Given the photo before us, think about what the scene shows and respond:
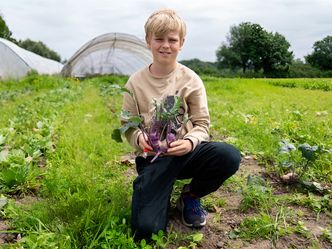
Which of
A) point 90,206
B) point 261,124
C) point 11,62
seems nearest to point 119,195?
point 90,206

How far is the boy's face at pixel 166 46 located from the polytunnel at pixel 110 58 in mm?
15911

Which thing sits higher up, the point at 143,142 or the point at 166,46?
the point at 166,46

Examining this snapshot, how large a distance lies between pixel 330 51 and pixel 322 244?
1019 inches

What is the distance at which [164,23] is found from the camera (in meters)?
2.21

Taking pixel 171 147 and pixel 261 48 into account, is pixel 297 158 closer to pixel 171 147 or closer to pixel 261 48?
pixel 171 147

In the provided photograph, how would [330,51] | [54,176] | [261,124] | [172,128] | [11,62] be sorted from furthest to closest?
[330,51]
[11,62]
[261,124]
[54,176]
[172,128]

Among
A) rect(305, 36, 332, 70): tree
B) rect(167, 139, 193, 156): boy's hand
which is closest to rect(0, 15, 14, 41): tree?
rect(305, 36, 332, 70): tree

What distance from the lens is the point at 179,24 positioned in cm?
224

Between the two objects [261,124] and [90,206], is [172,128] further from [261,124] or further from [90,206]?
[261,124]

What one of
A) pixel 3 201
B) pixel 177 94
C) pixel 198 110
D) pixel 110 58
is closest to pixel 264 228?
pixel 198 110

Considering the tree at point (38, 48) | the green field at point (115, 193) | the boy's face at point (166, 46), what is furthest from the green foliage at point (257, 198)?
the tree at point (38, 48)

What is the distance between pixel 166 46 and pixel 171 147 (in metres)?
0.57

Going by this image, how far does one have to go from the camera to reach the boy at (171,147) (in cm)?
217

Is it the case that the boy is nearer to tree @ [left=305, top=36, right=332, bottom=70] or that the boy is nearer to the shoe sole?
the shoe sole
